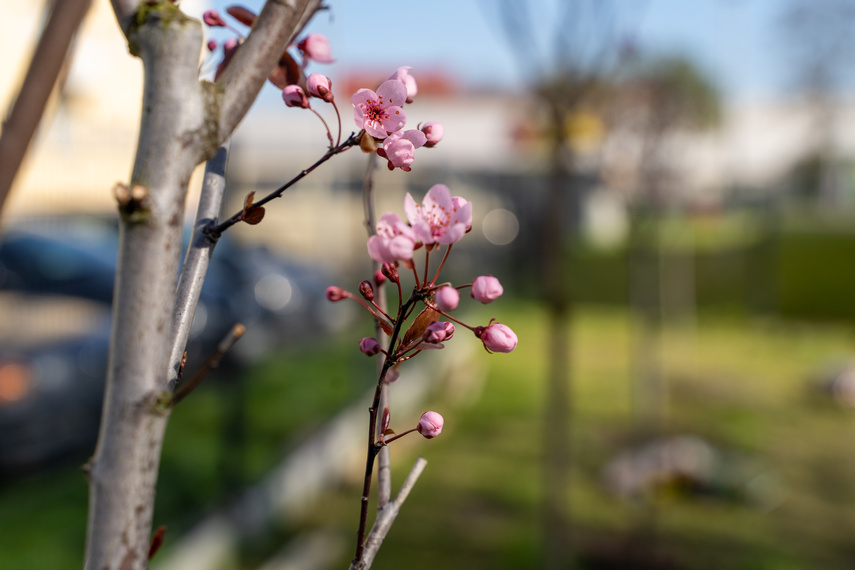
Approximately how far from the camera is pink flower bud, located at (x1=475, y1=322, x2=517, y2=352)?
57 cm

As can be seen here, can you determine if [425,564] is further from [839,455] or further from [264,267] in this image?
[264,267]

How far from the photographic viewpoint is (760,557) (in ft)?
11.2

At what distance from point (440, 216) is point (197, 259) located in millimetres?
212

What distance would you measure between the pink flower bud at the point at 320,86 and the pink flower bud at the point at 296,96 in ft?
0.04

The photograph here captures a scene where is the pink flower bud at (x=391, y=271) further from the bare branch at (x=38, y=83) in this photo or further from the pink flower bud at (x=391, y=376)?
the bare branch at (x=38, y=83)

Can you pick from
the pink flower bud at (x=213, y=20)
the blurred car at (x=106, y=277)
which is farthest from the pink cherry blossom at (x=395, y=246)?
the blurred car at (x=106, y=277)

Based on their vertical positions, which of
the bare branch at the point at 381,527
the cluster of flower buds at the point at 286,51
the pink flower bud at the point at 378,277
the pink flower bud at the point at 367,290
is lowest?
the bare branch at the point at 381,527

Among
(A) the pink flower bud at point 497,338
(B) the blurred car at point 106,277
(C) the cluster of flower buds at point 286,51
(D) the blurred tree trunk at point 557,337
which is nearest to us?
(A) the pink flower bud at point 497,338

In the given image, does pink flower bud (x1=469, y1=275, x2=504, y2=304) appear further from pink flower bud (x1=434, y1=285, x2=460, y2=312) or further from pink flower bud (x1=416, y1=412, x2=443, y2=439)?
pink flower bud (x1=416, y1=412, x2=443, y2=439)

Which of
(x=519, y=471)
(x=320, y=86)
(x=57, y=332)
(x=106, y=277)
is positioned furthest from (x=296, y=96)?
(x=106, y=277)

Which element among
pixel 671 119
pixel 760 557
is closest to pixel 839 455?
pixel 760 557

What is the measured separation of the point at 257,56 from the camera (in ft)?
1.78

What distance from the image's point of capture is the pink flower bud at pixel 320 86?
637 millimetres

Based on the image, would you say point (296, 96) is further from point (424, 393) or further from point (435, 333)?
point (424, 393)
